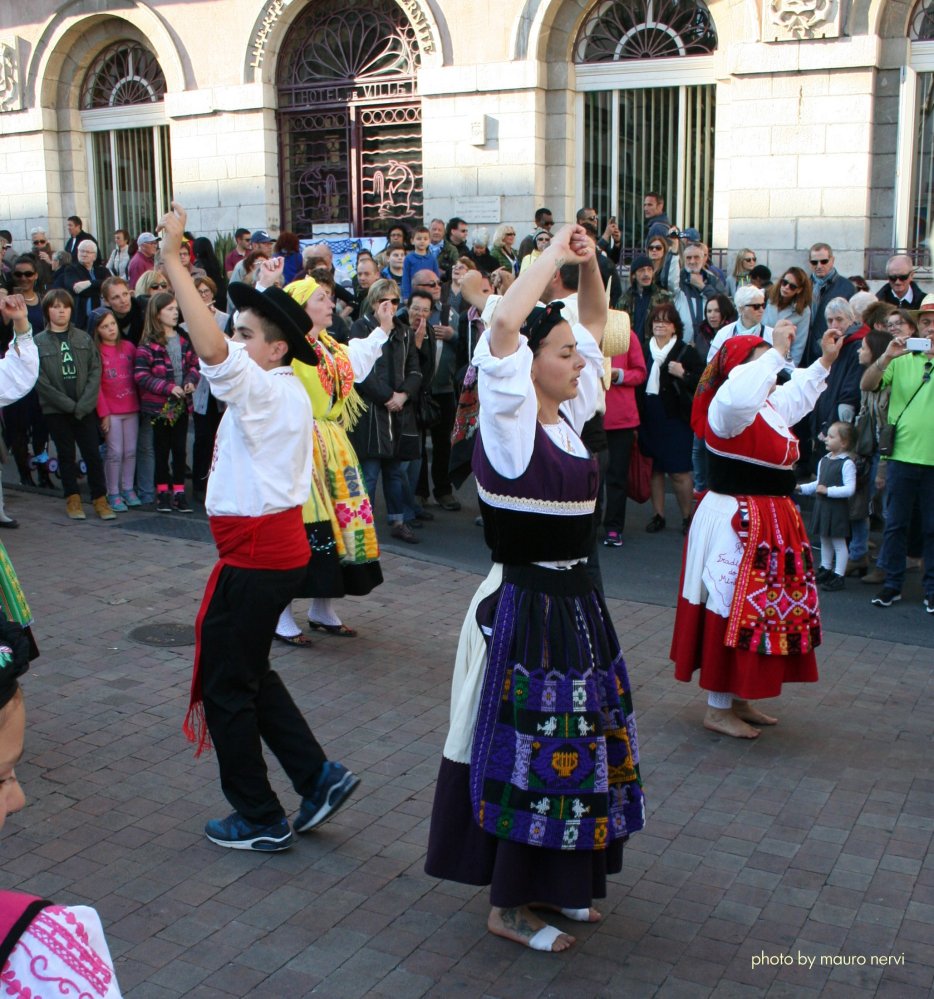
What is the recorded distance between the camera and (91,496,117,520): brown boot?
993 cm

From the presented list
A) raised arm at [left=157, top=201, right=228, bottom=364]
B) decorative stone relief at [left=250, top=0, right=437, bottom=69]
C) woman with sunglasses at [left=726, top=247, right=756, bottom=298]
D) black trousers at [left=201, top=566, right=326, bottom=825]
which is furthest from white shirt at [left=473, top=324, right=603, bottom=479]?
decorative stone relief at [left=250, top=0, right=437, bottom=69]

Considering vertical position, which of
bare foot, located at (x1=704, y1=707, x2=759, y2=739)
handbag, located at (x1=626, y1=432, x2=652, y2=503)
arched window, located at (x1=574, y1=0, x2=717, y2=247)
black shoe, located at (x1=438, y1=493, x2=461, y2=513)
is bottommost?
bare foot, located at (x1=704, y1=707, x2=759, y2=739)

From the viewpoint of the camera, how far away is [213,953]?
3846 millimetres

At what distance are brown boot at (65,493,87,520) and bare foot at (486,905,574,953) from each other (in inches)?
271

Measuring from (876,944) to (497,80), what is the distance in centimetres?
1378

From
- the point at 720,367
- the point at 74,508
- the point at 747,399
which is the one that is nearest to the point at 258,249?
the point at 74,508

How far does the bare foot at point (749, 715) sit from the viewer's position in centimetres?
584

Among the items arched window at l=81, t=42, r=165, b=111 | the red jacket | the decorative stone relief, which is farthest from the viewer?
arched window at l=81, t=42, r=165, b=111

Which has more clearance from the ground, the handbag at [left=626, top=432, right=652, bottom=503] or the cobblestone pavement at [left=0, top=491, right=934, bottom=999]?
the handbag at [left=626, top=432, right=652, bottom=503]

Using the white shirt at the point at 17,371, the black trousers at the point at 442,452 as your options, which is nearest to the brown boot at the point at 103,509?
the black trousers at the point at 442,452

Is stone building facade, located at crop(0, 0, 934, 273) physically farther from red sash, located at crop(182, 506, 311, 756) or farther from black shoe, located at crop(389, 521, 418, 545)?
red sash, located at crop(182, 506, 311, 756)

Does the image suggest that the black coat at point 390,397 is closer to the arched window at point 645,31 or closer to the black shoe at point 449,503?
the black shoe at point 449,503

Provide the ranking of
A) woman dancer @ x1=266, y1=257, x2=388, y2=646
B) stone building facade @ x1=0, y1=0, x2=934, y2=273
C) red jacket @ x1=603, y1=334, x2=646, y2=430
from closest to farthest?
1. woman dancer @ x1=266, y1=257, x2=388, y2=646
2. red jacket @ x1=603, y1=334, x2=646, y2=430
3. stone building facade @ x1=0, y1=0, x2=934, y2=273

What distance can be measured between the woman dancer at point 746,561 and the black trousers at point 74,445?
19.3 feet
